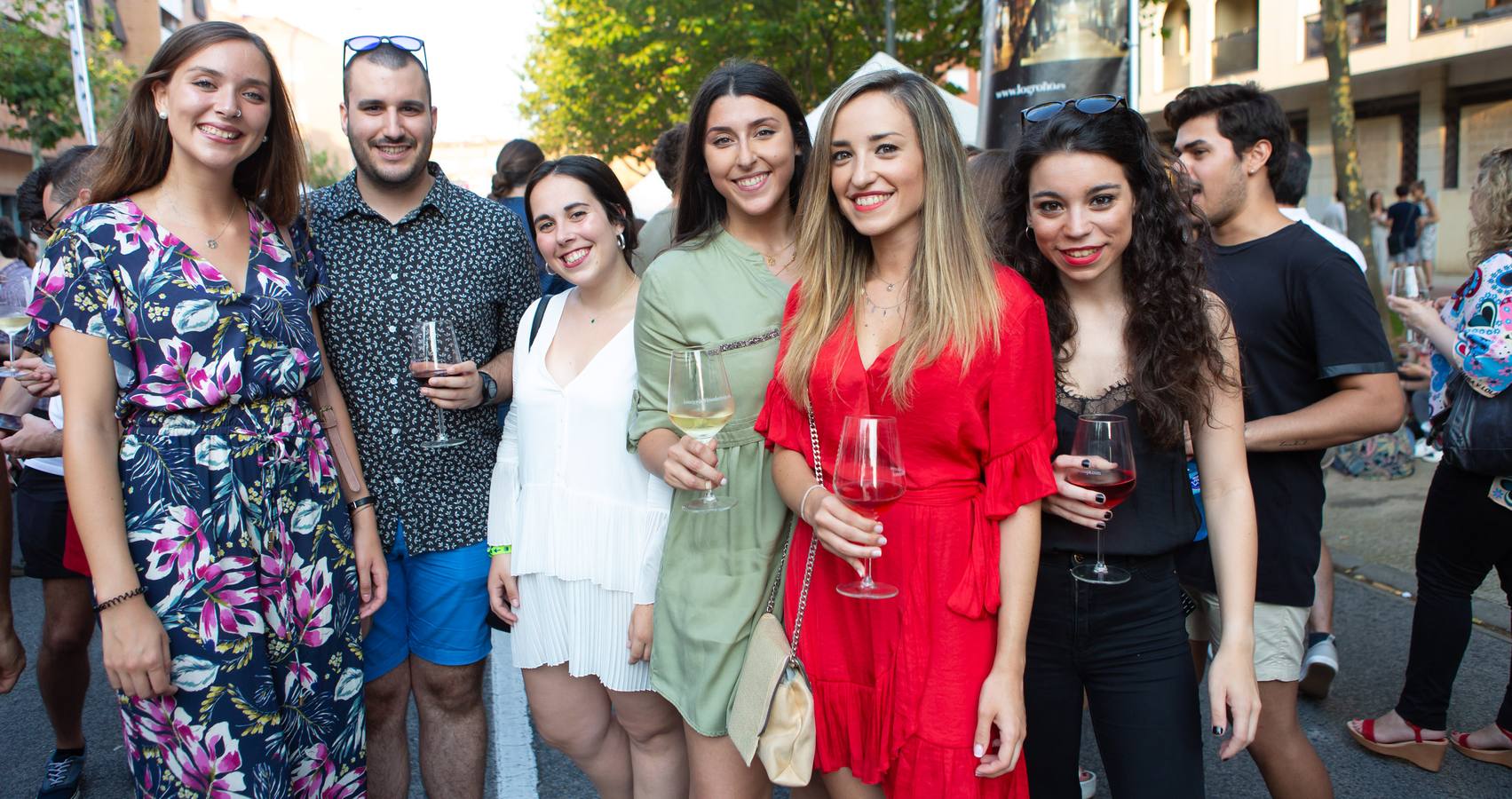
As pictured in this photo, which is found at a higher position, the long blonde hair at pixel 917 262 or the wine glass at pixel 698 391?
the long blonde hair at pixel 917 262

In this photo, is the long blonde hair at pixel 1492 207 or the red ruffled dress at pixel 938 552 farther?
the long blonde hair at pixel 1492 207

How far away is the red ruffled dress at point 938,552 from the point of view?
214cm

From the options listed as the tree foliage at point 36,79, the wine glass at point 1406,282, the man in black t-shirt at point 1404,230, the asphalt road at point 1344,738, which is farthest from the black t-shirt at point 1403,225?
the tree foliage at point 36,79

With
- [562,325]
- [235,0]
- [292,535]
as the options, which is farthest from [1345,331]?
[235,0]

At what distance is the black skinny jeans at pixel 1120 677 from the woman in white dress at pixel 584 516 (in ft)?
3.42

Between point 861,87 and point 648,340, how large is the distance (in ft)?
2.77

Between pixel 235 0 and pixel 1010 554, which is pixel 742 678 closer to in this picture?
pixel 1010 554

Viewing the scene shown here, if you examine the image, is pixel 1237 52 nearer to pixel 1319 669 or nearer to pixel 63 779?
pixel 1319 669

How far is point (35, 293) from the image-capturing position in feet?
7.60

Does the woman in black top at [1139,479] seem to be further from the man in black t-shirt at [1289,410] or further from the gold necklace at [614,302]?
the gold necklace at [614,302]

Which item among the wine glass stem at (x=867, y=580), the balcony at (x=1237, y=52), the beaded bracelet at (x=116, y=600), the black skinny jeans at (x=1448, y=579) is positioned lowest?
the black skinny jeans at (x=1448, y=579)

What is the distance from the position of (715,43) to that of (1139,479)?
1529cm

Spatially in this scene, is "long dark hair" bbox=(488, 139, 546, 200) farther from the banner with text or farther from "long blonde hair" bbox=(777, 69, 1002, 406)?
"long blonde hair" bbox=(777, 69, 1002, 406)

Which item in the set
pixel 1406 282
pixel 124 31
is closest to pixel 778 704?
pixel 1406 282
